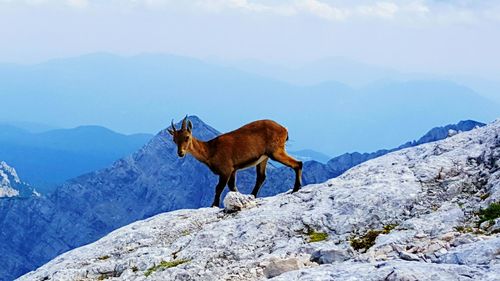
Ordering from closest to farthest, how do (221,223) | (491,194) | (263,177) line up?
(491,194) → (221,223) → (263,177)

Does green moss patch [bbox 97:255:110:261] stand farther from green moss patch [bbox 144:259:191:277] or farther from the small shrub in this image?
the small shrub

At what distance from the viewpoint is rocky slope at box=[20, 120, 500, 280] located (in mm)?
10875

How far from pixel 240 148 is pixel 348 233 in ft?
29.8

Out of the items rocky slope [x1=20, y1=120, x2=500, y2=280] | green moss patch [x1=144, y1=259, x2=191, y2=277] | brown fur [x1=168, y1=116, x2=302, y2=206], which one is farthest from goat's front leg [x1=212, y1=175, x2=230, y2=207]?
green moss patch [x1=144, y1=259, x2=191, y2=277]

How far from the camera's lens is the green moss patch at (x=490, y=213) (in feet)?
43.7

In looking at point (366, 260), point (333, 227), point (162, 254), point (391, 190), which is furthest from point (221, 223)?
point (366, 260)

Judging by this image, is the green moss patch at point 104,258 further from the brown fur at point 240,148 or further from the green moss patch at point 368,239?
the green moss patch at point 368,239

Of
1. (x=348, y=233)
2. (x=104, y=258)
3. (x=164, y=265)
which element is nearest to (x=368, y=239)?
(x=348, y=233)

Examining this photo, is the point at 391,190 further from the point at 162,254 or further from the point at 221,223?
the point at 162,254

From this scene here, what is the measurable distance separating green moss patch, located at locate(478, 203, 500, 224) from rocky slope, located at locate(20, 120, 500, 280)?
31 mm

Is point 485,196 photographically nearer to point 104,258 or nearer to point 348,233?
point 348,233

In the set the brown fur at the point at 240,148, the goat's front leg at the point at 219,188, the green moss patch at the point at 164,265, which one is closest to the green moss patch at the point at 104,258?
the green moss patch at the point at 164,265

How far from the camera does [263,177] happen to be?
25.2 meters

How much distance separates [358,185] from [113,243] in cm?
763
